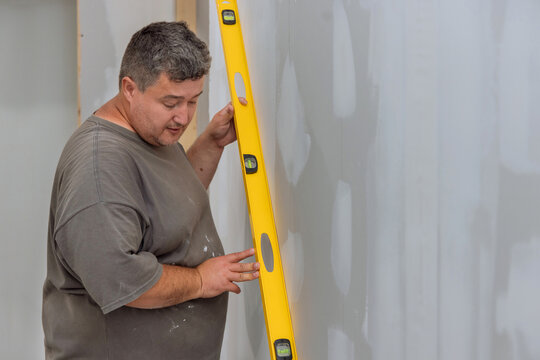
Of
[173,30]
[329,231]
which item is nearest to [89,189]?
[173,30]

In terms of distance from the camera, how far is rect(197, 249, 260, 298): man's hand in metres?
1.56

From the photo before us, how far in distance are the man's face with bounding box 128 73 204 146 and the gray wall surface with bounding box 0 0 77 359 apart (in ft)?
5.29

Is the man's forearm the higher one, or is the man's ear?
the man's ear

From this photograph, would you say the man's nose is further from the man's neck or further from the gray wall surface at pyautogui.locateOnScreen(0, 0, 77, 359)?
the gray wall surface at pyautogui.locateOnScreen(0, 0, 77, 359)

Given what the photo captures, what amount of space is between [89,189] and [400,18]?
0.72m

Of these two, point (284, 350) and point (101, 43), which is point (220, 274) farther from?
point (101, 43)

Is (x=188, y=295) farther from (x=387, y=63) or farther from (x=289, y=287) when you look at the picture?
(x=387, y=63)

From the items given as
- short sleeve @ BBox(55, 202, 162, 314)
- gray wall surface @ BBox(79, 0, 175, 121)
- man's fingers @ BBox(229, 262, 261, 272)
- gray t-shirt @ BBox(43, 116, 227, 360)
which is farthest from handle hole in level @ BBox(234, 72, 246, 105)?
gray wall surface @ BBox(79, 0, 175, 121)

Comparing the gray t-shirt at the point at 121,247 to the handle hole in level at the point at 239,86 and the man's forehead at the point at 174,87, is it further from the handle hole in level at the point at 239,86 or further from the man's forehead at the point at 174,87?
the handle hole in level at the point at 239,86

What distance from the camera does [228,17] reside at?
195cm

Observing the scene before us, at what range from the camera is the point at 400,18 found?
4.13ft

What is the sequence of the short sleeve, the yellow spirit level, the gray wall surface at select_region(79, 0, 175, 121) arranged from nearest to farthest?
the short sleeve, the yellow spirit level, the gray wall surface at select_region(79, 0, 175, 121)

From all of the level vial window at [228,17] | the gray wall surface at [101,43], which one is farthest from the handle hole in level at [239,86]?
the gray wall surface at [101,43]

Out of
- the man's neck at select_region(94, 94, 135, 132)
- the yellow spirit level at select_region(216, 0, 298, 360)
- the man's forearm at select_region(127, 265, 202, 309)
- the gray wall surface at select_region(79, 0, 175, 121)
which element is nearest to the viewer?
the man's forearm at select_region(127, 265, 202, 309)
